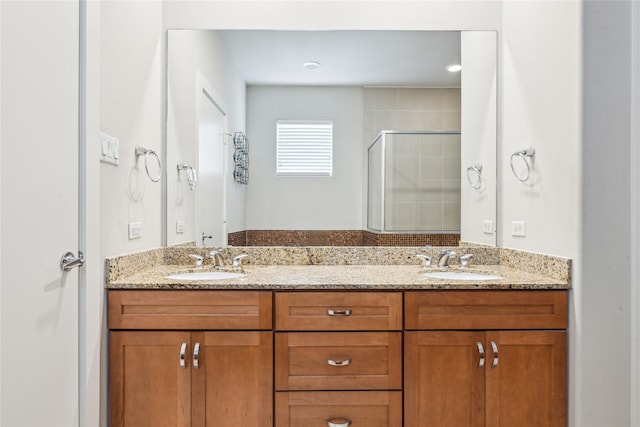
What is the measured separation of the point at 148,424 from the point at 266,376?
496 millimetres

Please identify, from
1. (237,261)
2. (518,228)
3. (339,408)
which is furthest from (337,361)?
(518,228)

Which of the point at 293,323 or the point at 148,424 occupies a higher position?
the point at 293,323

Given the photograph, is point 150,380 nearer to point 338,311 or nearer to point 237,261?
point 237,261

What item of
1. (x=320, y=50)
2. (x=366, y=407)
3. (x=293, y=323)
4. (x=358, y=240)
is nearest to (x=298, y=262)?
(x=358, y=240)

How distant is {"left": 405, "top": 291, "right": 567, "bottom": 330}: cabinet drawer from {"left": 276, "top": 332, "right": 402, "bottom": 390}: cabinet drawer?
0.15 meters

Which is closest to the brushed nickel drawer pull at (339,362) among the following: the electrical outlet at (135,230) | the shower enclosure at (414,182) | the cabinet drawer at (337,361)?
the cabinet drawer at (337,361)

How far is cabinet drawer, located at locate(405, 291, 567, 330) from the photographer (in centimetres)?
167

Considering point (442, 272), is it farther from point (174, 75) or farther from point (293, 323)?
point (174, 75)

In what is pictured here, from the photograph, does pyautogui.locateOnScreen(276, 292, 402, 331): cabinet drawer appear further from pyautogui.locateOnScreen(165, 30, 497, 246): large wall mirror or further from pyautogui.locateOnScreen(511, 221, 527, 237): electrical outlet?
pyautogui.locateOnScreen(511, 221, 527, 237): electrical outlet

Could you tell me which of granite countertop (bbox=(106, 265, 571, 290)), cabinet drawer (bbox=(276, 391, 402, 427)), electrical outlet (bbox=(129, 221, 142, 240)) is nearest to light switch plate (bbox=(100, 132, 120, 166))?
electrical outlet (bbox=(129, 221, 142, 240))

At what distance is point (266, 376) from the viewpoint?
5.36ft

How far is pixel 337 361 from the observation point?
5.40 feet

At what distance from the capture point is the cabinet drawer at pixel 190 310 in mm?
1649
